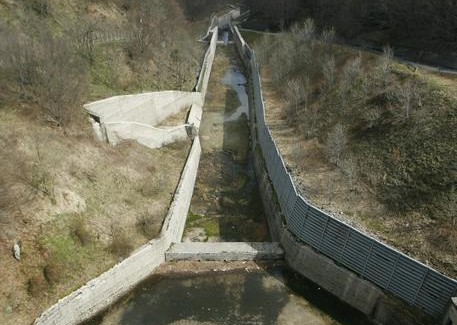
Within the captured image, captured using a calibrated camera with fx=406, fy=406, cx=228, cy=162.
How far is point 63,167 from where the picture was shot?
20.7 meters

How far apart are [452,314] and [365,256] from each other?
150 inches

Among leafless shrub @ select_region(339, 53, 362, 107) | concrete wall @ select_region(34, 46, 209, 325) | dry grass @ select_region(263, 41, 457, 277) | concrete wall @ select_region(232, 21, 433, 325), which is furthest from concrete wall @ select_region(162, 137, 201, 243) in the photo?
leafless shrub @ select_region(339, 53, 362, 107)

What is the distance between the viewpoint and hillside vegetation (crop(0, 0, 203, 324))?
1680 cm

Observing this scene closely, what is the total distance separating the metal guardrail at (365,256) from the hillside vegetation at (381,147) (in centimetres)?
99

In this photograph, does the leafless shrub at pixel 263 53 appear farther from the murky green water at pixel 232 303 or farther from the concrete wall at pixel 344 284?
the murky green water at pixel 232 303

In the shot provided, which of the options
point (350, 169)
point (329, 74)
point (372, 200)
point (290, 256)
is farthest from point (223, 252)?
point (329, 74)

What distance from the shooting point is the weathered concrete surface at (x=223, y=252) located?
795 inches

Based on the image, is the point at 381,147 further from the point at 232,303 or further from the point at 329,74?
the point at 232,303

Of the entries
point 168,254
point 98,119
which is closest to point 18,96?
point 98,119

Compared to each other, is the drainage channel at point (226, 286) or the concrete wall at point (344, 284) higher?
the concrete wall at point (344, 284)

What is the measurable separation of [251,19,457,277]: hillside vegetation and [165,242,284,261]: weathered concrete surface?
3.61m

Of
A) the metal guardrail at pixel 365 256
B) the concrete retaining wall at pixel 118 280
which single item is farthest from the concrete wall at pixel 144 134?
the metal guardrail at pixel 365 256

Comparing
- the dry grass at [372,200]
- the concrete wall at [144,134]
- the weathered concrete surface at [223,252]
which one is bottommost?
the weathered concrete surface at [223,252]

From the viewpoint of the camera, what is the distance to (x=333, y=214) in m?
19.7
